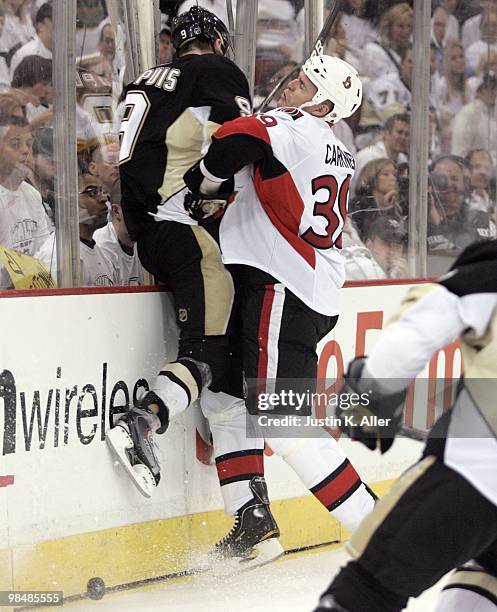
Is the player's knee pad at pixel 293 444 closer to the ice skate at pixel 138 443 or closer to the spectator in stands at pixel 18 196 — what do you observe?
the ice skate at pixel 138 443

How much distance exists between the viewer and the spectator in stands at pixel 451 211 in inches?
184

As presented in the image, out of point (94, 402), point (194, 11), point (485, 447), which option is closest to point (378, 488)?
point (94, 402)

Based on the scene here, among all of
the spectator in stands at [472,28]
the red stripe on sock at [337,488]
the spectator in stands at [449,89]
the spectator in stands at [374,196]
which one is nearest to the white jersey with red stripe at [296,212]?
the red stripe on sock at [337,488]

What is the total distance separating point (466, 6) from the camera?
4.76m

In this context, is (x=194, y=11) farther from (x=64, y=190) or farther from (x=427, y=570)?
(x=427, y=570)

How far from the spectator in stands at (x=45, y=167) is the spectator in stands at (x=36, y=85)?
37 millimetres

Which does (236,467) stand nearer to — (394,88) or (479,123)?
(394,88)

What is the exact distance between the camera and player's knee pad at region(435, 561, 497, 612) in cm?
203

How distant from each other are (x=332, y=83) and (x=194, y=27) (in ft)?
1.46

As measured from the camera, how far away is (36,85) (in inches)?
126

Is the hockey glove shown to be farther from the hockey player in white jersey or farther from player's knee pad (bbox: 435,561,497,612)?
player's knee pad (bbox: 435,561,497,612)

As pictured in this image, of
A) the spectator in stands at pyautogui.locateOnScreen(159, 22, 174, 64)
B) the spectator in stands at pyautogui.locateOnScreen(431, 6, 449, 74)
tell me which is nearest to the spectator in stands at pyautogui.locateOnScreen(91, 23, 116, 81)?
the spectator in stands at pyautogui.locateOnScreen(159, 22, 174, 64)

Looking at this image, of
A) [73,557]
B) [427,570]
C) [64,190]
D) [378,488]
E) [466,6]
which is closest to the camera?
[427,570]

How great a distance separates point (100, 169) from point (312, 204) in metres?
0.68
